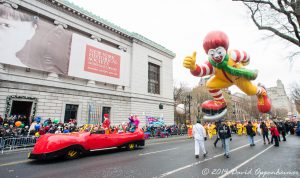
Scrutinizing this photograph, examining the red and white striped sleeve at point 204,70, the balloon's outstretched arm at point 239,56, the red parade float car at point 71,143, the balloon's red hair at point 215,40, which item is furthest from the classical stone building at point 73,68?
the balloon's outstretched arm at point 239,56

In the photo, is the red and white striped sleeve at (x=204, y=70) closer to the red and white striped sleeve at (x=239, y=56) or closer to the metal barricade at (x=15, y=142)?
the red and white striped sleeve at (x=239, y=56)

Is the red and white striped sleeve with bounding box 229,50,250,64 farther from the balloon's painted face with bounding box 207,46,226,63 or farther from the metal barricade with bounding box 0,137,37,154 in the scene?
the metal barricade with bounding box 0,137,37,154

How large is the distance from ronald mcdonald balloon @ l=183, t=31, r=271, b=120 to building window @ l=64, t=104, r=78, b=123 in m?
16.7

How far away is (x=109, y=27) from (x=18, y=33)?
11.5m

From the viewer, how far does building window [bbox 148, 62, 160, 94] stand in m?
30.4

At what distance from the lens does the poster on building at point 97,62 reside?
66.3ft

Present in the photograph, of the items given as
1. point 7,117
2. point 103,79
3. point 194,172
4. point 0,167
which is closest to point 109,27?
point 103,79

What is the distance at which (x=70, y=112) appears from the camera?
19.3 meters

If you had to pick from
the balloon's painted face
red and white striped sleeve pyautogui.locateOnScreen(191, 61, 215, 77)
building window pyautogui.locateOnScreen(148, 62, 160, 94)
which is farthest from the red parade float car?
building window pyautogui.locateOnScreen(148, 62, 160, 94)

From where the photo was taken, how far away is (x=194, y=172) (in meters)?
5.25

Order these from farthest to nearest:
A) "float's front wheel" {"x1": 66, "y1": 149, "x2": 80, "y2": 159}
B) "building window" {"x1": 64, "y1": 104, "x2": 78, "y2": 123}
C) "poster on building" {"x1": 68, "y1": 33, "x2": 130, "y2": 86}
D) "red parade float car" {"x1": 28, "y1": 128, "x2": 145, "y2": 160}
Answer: "poster on building" {"x1": 68, "y1": 33, "x2": 130, "y2": 86} → "building window" {"x1": 64, "y1": 104, "x2": 78, "y2": 123} → "float's front wheel" {"x1": 66, "y1": 149, "x2": 80, "y2": 159} → "red parade float car" {"x1": 28, "y1": 128, "x2": 145, "y2": 160}

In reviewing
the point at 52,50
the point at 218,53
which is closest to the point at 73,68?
the point at 52,50

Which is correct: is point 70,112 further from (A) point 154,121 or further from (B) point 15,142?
(A) point 154,121

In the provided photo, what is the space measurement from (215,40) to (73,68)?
58.5 ft
